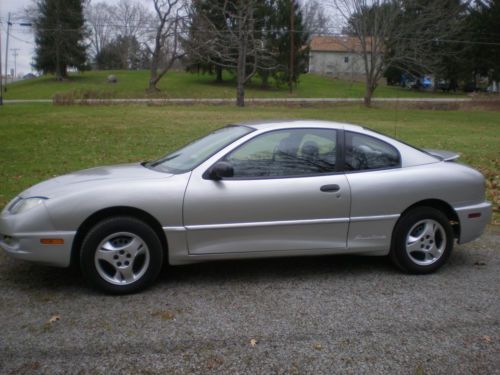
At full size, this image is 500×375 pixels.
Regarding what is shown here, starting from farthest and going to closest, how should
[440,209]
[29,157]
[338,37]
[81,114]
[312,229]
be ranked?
1. [338,37]
2. [81,114]
3. [29,157]
4. [440,209]
5. [312,229]

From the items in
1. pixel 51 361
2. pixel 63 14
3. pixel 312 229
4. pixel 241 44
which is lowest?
pixel 51 361

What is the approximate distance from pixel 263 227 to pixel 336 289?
85 centimetres

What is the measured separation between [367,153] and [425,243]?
102 centimetres

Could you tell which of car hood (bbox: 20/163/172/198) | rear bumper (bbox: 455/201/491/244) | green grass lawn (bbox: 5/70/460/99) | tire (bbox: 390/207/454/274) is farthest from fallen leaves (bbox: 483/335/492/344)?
green grass lawn (bbox: 5/70/460/99)

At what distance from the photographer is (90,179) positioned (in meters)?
4.84

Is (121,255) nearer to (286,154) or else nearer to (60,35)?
(286,154)

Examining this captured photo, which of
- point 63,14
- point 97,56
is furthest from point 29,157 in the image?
point 97,56

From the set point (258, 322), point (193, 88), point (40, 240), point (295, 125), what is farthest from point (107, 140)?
point (193, 88)

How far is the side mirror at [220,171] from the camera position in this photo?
184 inches

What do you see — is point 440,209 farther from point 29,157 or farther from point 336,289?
point 29,157

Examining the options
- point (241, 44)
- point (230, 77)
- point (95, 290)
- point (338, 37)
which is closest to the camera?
point (95, 290)

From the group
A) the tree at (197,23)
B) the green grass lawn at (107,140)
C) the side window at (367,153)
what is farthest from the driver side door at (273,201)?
the tree at (197,23)

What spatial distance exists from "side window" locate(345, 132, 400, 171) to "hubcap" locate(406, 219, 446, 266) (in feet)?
2.12

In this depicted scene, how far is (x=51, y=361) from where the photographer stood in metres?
3.43
